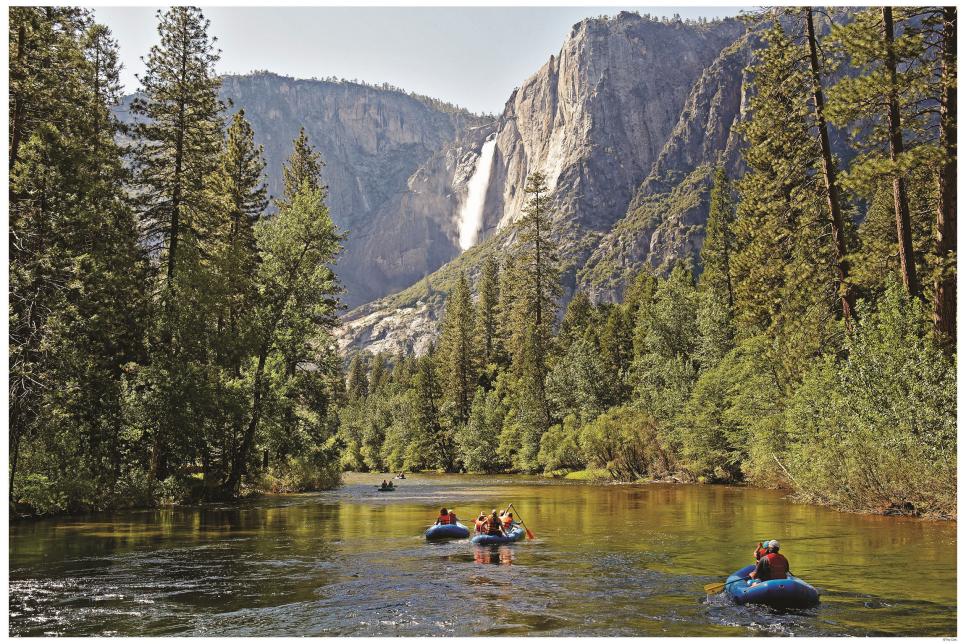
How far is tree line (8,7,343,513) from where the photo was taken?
25.8 m

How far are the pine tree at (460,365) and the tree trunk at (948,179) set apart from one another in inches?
2553

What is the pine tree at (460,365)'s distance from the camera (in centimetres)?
8812

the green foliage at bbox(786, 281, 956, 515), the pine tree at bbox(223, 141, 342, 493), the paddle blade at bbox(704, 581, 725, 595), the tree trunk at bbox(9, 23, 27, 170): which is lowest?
the paddle blade at bbox(704, 581, 725, 595)

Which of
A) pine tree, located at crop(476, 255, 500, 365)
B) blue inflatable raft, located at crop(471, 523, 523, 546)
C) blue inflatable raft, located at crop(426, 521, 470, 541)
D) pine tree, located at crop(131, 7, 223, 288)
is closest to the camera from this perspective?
blue inflatable raft, located at crop(471, 523, 523, 546)

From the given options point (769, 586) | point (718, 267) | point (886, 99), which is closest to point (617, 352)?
point (718, 267)

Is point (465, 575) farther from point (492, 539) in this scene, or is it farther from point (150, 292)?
point (150, 292)

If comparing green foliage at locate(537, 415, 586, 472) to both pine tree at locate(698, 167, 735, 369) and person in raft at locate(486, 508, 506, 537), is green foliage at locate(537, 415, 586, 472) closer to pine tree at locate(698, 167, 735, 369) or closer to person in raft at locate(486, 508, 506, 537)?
pine tree at locate(698, 167, 735, 369)

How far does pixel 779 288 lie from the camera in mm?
42500

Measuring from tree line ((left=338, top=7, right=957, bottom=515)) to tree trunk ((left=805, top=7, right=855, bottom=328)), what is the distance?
90mm

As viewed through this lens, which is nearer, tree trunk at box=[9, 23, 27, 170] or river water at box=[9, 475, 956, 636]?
river water at box=[9, 475, 956, 636]

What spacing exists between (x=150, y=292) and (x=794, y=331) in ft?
88.3

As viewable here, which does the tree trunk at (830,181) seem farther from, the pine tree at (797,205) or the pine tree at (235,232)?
the pine tree at (235,232)

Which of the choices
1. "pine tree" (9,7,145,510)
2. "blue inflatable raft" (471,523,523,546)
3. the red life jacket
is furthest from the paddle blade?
"pine tree" (9,7,145,510)

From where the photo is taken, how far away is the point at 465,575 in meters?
17.6
